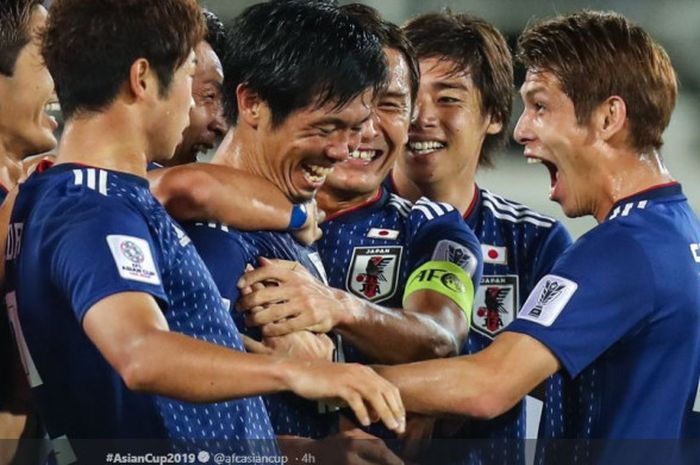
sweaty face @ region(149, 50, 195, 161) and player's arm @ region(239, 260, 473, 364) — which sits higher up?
sweaty face @ region(149, 50, 195, 161)

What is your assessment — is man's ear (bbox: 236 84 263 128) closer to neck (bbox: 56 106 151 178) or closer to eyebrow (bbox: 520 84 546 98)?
neck (bbox: 56 106 151 178)

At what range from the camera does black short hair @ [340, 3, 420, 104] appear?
10.9 feet

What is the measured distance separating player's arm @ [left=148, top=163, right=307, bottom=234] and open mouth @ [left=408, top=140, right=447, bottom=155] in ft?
3.81

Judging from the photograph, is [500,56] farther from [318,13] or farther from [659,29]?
[659,29]

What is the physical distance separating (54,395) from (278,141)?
2.63 feet

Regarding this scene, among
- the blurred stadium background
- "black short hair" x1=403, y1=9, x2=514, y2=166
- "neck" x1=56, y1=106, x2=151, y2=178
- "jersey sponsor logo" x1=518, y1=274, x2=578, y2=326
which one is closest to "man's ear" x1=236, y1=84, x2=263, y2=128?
"neck" x1=56, y1=106, x2=151, y2=178

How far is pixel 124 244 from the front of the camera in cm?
226

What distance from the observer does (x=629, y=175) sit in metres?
3.07

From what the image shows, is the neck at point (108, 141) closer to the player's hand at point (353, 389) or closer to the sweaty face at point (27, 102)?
the player's hand at point (353, 389)

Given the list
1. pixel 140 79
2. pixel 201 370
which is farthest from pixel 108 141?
pixel 201 370

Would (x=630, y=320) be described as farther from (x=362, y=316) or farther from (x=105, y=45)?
(x=105, y=45)

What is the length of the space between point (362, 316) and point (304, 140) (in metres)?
0.41

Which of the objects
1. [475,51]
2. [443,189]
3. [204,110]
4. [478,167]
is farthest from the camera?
[478,167]

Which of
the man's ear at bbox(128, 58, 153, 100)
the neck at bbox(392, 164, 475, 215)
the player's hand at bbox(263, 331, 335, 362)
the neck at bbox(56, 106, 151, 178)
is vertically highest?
the man's ear at bbox(128, 58, 153, 100)
